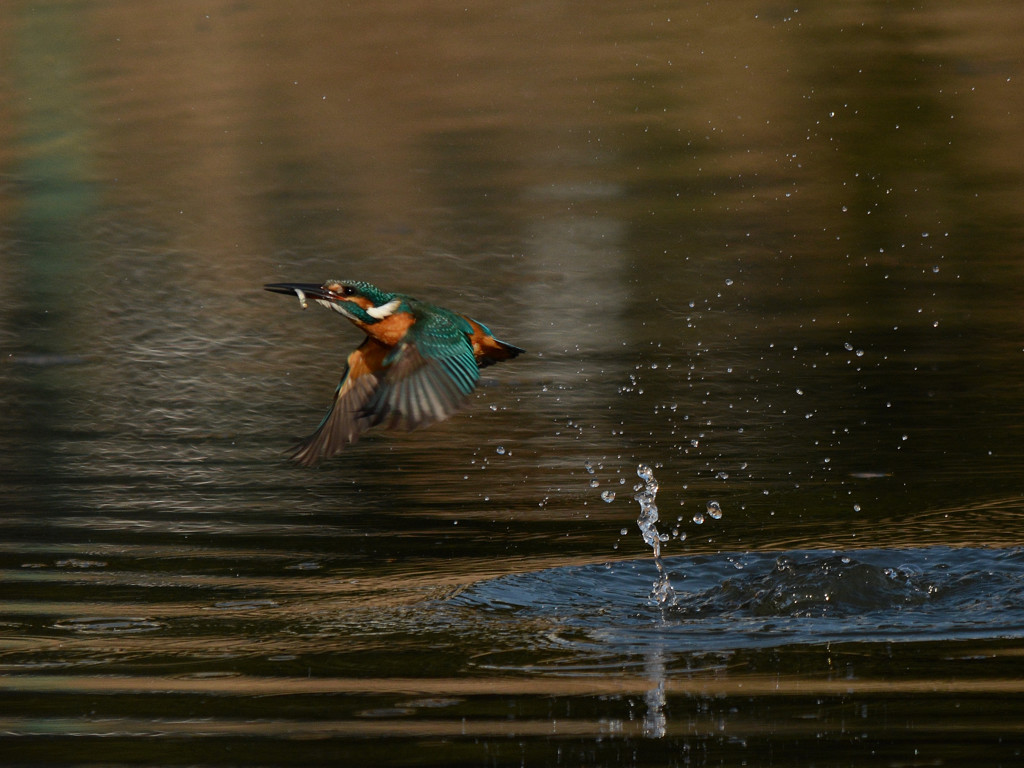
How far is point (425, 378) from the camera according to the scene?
4652 millimetres

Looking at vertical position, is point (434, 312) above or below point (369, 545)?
above

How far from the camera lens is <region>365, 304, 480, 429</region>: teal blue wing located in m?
4.58

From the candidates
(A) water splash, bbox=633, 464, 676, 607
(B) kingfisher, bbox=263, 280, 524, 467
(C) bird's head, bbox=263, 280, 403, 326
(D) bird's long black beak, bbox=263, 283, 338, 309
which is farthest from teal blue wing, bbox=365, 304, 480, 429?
(A) water splash, bbox=633, 464, 676, 607

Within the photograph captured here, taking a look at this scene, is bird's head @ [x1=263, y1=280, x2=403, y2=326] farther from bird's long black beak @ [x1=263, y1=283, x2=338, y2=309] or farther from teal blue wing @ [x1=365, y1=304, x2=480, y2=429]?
teal blue wing @ [x1=365, y1=304, x2=480, y2=429]

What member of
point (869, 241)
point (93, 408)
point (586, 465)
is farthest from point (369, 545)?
point (869, 241)

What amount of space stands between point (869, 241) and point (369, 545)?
5.25m

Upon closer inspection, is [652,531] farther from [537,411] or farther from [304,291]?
[537,411]

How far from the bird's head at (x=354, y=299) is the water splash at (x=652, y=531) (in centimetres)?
91

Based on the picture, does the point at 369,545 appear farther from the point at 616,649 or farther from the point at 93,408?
the point at 93,408

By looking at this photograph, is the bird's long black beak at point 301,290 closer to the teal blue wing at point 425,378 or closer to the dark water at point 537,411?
the teal blue wing at point 425,378

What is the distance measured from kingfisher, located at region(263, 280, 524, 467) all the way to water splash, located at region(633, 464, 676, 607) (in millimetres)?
604

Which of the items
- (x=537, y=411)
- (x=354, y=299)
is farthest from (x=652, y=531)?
(x=537, y=411)

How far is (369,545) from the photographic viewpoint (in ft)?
17.2

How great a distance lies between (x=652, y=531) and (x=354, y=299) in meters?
1.02
